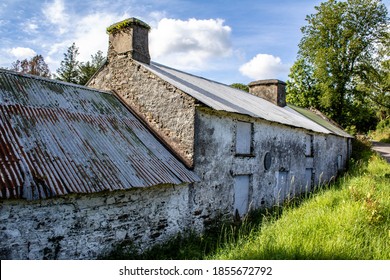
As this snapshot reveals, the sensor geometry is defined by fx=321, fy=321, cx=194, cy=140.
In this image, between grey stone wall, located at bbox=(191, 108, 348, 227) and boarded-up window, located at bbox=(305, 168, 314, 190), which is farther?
boarded-up window, located at bbox=(305, 168, 314, 190)

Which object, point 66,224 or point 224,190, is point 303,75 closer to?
point 224,190

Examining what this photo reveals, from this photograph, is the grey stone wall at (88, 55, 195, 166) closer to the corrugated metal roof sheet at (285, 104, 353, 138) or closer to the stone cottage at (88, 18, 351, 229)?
the stone cottage at (88, 18, 351, 229)

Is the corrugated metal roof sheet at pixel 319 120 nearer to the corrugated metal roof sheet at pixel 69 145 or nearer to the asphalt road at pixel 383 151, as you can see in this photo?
the asphalt road at pixel 383 151

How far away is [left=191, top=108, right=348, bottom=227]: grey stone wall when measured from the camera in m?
8.48

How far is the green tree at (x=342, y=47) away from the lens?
89.3 feet

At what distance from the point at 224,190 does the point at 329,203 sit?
2.96 metres

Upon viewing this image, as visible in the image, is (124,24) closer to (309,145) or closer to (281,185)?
(281,185)

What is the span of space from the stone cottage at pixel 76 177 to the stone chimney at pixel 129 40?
6.87ft

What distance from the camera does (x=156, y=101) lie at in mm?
9016

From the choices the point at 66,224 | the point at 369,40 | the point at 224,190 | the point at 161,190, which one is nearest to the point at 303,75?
the point at 369,40

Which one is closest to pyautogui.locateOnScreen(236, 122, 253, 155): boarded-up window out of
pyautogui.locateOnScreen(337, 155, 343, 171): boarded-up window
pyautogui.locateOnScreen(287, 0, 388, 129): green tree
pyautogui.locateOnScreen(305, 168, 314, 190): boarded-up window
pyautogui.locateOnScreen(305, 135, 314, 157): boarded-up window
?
pyautogui.locateOnScreen(305, 135, 314, 157): boarded-up window

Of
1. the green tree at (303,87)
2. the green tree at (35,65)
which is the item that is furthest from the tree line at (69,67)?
the green tree at (303,87)

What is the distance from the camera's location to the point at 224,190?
30.5ft

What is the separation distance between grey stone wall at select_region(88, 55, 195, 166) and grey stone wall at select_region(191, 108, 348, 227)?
1.03 feet
